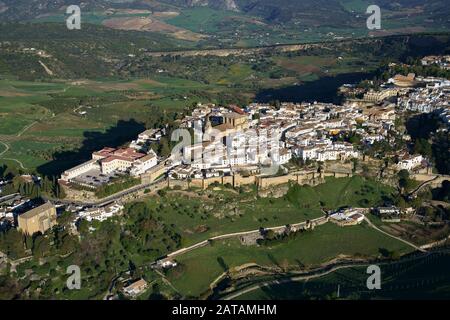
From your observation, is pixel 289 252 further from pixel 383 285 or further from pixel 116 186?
pixel 116 186

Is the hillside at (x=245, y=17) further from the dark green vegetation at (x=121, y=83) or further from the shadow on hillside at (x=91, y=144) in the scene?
the shadow on hillside at (x=91, y=144)

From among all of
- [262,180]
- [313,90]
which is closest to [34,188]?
[262,180]

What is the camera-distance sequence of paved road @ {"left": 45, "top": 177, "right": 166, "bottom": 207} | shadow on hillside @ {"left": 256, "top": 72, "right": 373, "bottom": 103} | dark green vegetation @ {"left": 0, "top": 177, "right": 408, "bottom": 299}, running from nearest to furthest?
dark green vegetation @ {"left": 0, "top": 177, "right": 408, "bottom": 299}
paved road @ {"left": 45, "top": 177, "right": 166, "bottom": 207}
shadow on hillside @ {"left": 256, "top": 72, "right": 373, "bottom": 103}

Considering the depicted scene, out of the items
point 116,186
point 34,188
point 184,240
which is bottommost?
point 184,240

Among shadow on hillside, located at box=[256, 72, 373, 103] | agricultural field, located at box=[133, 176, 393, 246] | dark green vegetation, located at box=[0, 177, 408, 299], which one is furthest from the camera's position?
shadow on hillside, located at box=[256, 72, 373, 103]

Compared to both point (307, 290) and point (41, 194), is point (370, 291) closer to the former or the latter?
point (307, 290)

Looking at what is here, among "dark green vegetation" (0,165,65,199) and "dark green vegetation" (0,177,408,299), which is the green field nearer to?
"dark green vegetation" (0,177,408,299)

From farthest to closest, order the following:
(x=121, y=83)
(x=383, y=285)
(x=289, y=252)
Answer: (x=121, y=83) < (x=289, y=252) < (x=383, y=285)

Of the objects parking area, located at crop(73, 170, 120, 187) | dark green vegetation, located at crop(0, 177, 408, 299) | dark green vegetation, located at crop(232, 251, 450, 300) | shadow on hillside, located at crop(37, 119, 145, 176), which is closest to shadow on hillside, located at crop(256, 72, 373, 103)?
shadow on hillside, located at crop(37, 119, 145, 176)
